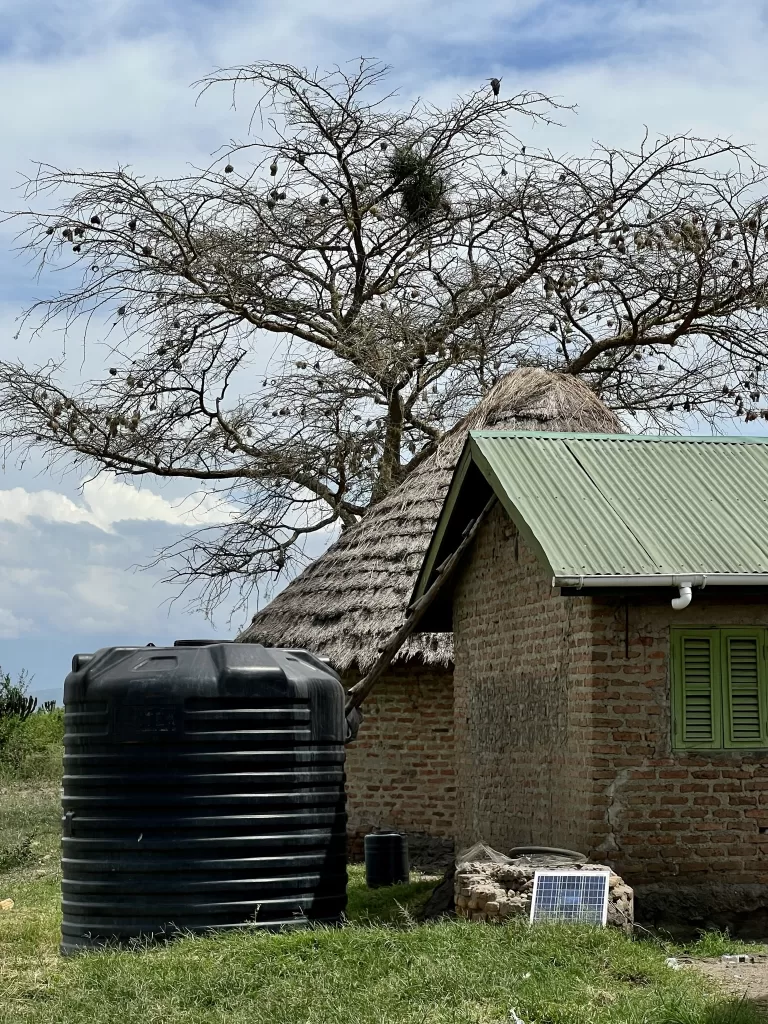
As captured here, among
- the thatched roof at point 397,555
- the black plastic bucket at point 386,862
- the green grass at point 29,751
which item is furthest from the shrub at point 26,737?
the black plastic bucket at point 386,862

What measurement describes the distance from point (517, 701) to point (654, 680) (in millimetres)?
2059

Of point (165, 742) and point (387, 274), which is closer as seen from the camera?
point (165, 742)

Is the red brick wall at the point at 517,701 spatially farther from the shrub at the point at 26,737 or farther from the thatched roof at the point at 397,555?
the shrub at the point at 26,737

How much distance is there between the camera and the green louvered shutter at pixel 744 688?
1016 centimetres

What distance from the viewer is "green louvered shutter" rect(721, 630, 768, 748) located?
10156 millimetres

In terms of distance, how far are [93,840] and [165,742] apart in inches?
34.0

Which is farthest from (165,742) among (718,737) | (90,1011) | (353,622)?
(353,622)

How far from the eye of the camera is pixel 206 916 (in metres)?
8.84

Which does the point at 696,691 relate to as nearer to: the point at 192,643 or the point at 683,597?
the point at 683,597

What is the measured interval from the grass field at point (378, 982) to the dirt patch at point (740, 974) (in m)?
0.19

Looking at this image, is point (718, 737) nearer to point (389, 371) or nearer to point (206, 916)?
point (206, 916)

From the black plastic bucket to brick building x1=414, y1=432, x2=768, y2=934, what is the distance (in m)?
2.38

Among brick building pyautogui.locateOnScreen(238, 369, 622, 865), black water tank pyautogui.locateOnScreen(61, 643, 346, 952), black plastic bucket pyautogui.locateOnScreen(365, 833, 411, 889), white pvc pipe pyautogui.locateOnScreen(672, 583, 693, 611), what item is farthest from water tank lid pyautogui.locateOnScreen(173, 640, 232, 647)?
brick building pyautogui.locateOnScreen(238, 369, 622, 865)

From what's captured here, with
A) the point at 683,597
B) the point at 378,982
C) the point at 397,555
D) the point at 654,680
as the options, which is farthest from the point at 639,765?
the point at 397,555
